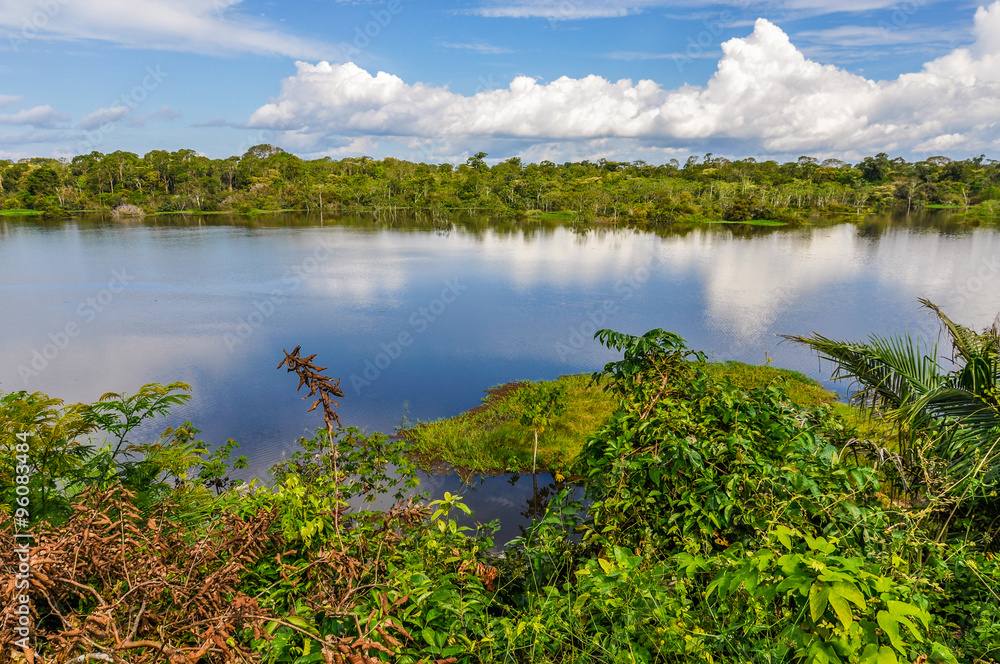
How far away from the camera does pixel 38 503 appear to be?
10.4ft

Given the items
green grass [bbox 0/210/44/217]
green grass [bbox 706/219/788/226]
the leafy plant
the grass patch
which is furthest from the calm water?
green grass [bbox 0/210/44/217]

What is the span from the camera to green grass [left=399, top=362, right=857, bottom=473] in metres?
8.45

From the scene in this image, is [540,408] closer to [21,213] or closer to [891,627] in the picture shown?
[891,627]

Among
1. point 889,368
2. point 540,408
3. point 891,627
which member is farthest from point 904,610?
point 540,408

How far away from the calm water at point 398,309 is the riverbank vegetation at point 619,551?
15.2ft

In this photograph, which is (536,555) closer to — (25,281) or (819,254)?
(25,281)

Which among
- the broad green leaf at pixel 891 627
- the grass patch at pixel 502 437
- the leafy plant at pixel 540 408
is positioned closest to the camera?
the broad green leaf at pixel 891 627

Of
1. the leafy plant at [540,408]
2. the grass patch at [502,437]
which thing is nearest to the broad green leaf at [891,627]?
the grass patch at [502,437]

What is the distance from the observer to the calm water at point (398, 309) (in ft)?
37.1

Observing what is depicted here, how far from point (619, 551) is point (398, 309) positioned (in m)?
17.0

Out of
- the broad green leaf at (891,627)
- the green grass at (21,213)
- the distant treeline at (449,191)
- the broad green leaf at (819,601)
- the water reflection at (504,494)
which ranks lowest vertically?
the water reflection at (504,494)

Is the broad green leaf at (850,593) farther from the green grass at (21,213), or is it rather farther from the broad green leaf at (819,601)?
the green grass at (21,213)

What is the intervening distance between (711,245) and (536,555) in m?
38.6

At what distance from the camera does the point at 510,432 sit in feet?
30.0
